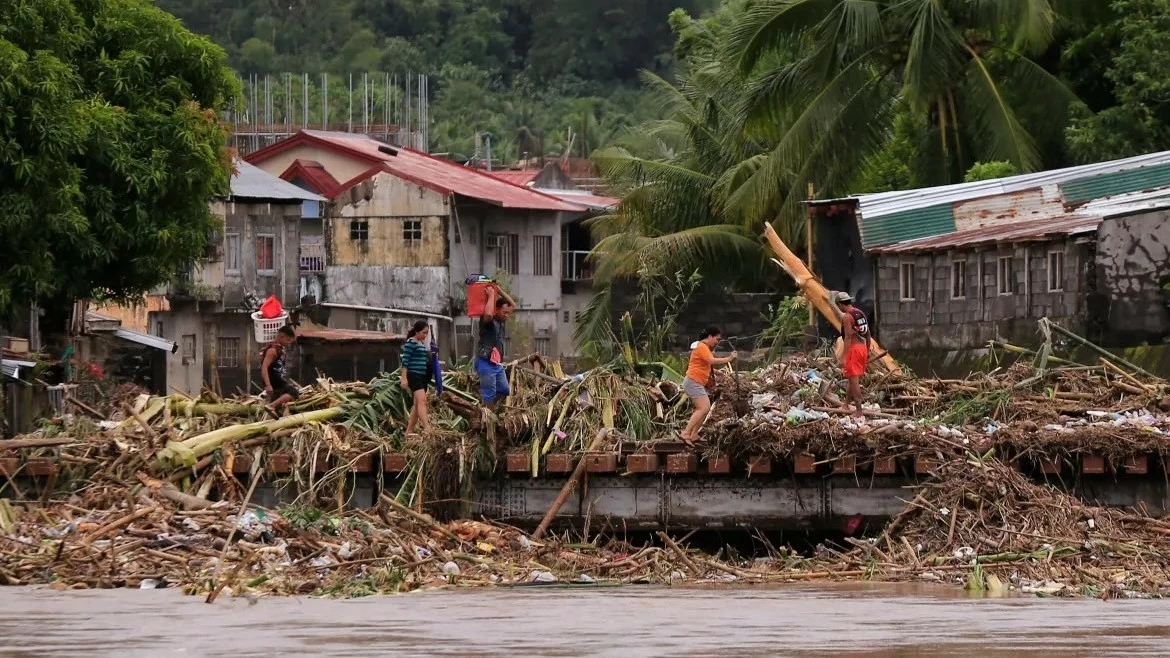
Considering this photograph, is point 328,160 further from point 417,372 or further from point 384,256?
point 417,372

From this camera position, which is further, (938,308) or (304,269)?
(304,269)

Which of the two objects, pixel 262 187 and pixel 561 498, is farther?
pixel 262 187

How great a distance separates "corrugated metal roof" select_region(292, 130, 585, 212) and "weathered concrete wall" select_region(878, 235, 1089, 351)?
78.7ft

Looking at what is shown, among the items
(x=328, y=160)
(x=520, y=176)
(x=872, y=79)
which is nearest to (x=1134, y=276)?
(x=872, y=79)

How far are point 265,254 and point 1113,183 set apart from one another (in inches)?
1031

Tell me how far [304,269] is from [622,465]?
36.4 meters

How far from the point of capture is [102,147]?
29.0 m

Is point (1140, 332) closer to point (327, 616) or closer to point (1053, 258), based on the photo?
point (1053, 258)

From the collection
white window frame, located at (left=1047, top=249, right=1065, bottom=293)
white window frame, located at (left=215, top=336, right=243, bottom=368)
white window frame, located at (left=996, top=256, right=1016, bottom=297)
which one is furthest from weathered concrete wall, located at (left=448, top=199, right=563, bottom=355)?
white window frame, located at (left=1047, top=249, right=1065, bottom=293)

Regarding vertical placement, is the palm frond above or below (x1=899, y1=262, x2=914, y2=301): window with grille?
above

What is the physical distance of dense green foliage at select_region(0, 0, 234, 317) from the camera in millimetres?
27656

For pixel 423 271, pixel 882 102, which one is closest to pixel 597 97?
pixel 423 271

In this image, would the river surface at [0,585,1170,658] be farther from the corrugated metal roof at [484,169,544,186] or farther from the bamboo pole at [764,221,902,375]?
the corrugated metal roof at [484,169,544,186]

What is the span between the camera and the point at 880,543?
16.9m
